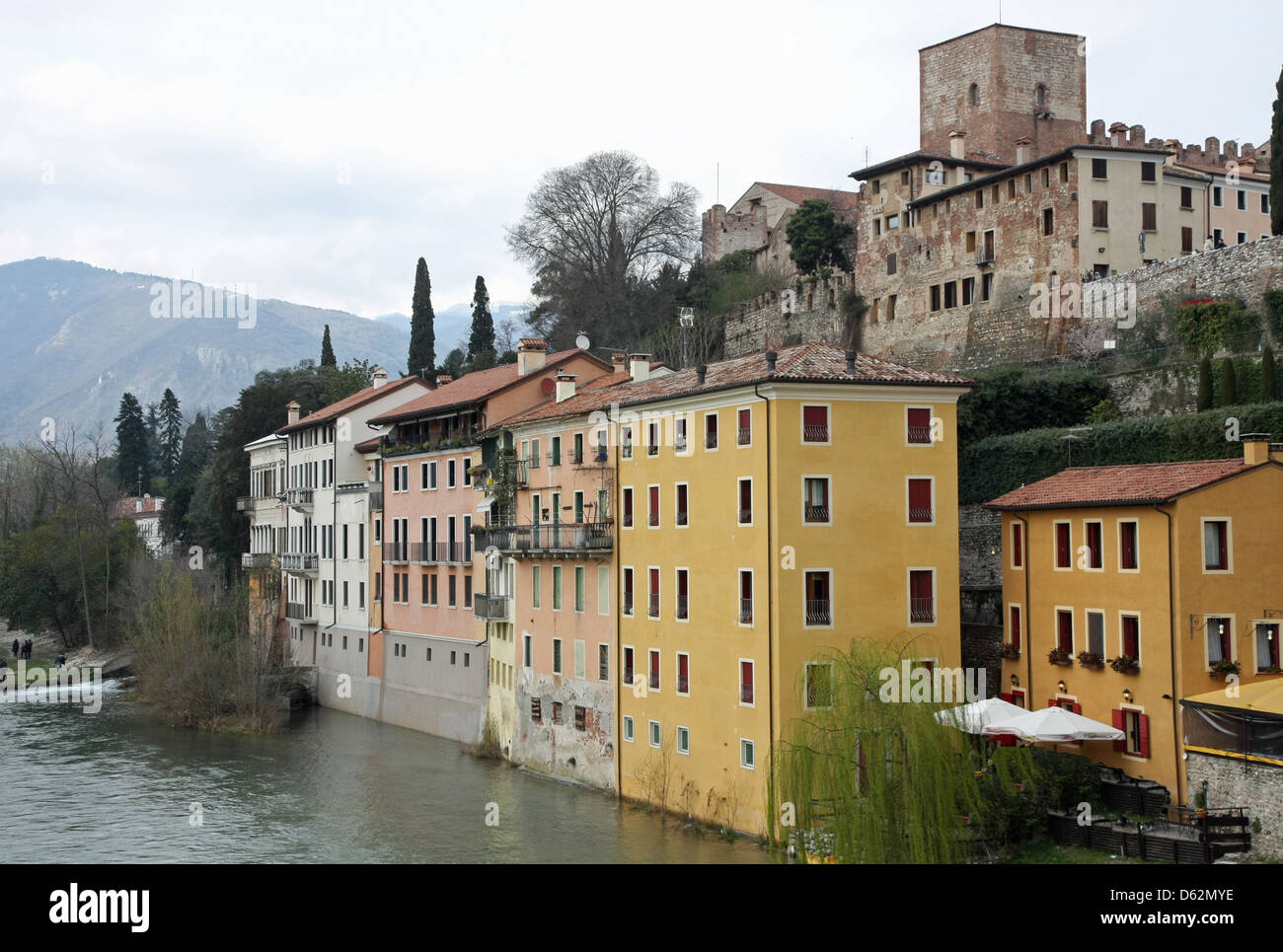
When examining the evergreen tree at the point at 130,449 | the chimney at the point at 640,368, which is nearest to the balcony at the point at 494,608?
the chimney at the point at 640,368

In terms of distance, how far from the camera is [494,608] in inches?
1569

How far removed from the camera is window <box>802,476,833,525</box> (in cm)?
2839

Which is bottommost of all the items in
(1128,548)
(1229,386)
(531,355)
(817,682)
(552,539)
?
(817,682)

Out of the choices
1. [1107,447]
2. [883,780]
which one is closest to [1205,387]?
[1107,447]

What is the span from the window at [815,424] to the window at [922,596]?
350 cm

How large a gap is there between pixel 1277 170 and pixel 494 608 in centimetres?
2497

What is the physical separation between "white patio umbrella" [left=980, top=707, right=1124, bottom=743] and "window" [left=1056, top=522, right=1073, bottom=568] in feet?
12.4

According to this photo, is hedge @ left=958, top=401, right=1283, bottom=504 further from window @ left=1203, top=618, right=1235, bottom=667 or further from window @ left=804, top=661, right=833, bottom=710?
window @ left=804, top=661, right=833, bottom=710

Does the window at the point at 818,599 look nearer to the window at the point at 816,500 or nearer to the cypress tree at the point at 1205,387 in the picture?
the window at the point at 816,500

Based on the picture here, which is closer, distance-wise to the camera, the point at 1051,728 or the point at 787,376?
the point at 1051,728

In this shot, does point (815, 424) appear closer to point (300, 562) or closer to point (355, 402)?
point (355, 402)

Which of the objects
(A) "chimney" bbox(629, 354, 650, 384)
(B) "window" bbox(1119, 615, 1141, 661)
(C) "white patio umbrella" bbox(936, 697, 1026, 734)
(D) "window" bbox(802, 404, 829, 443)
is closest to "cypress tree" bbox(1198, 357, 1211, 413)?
(B) "window" bbox(1119, 615, 1141, 661)

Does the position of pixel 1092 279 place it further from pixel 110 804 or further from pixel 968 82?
pixel 110 804
